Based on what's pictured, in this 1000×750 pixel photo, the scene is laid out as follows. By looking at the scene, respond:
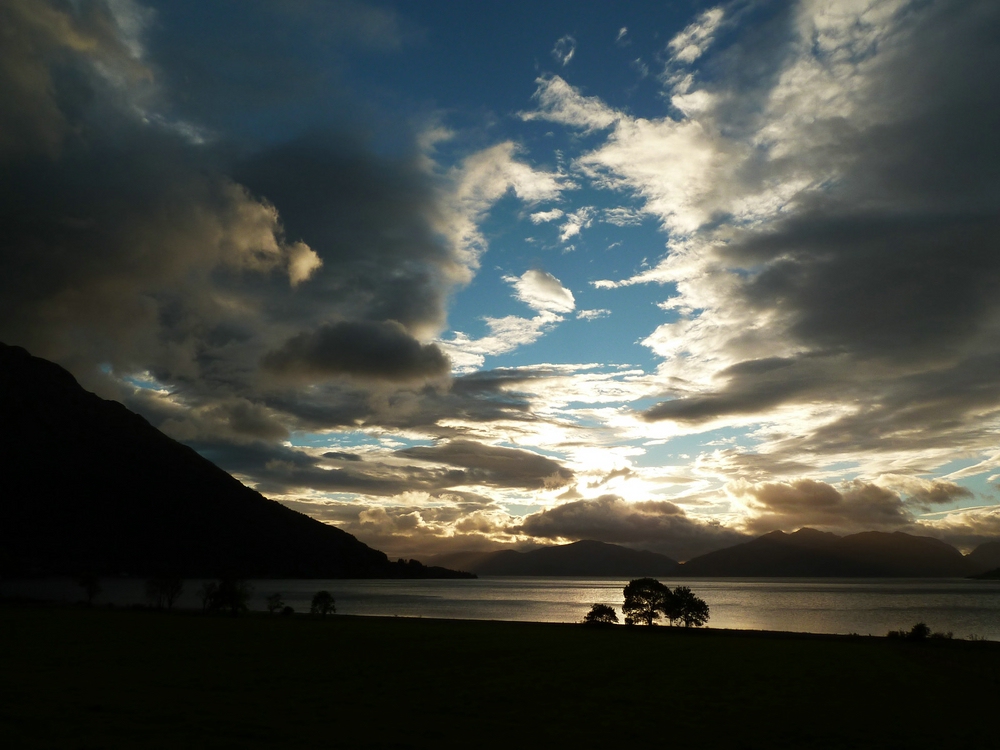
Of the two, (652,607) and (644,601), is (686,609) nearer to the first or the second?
(652,607)

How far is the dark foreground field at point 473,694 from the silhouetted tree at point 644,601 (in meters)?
35.8

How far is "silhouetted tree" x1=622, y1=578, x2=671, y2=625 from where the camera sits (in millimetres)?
87062

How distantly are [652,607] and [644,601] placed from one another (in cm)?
149

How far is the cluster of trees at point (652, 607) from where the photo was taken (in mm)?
83562

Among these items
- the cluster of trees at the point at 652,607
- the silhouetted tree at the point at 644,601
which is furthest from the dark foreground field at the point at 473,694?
the silhouetted tree at the point at 644,601

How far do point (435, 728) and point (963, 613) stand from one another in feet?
526

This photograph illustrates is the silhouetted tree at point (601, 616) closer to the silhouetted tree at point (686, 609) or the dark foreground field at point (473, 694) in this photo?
the silhouetted tree at point (686, 609)

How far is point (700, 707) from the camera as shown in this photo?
26.5 meters

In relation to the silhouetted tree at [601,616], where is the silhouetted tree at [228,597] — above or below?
above

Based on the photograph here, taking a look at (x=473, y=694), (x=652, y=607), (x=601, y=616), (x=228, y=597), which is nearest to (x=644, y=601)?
(x=652, y=607)

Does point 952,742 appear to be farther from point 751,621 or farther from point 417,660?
point 751,621

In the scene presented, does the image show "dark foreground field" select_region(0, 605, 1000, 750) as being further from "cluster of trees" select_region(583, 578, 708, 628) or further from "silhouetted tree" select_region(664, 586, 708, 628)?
"cluster of trees" select_region(583, 578, 708, 628)

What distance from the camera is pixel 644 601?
286 feet

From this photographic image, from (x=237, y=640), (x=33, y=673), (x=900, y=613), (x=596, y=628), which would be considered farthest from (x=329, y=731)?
(x=900, y=613)
